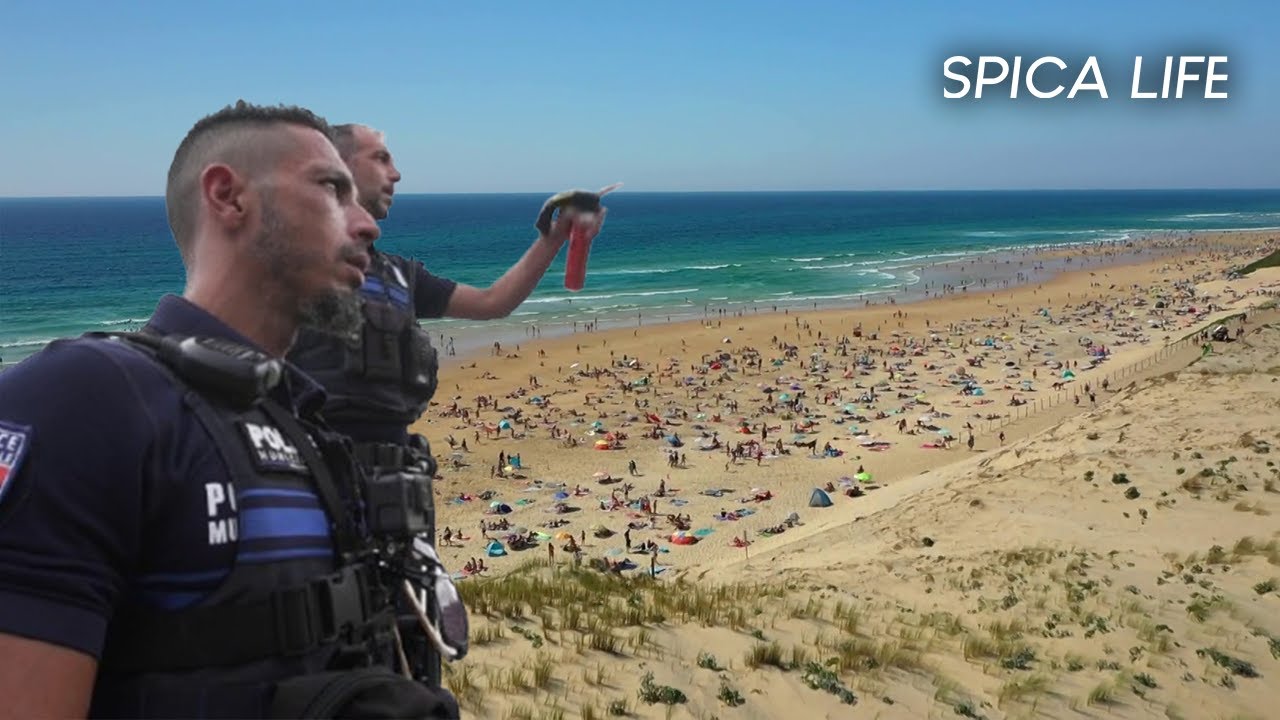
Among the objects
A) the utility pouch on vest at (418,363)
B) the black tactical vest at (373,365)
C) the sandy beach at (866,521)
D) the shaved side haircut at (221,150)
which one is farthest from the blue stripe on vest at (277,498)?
the sandy beach at (866,521)

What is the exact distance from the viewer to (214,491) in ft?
5.27

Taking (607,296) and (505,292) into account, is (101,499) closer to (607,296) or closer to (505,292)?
(505,292)

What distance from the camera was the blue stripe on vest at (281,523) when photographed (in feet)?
5.41

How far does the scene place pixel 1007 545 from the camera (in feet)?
41.8

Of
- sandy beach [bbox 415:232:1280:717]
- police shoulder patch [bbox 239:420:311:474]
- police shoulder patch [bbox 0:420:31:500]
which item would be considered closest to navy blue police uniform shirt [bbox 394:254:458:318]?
police shoulder patch [bbox 239:420:311:474]

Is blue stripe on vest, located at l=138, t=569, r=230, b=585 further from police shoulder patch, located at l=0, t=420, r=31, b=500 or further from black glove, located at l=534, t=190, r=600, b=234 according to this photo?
black glove, located at l=534, t=190, r=600, b=234

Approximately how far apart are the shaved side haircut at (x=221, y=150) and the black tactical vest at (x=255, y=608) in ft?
1.33

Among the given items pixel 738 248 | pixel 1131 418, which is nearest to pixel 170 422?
pixel 1131 418

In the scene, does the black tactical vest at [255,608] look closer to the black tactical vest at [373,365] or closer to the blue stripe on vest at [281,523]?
the blue stripe on vest at [281,523]

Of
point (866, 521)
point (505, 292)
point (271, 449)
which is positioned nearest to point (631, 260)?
point (866, 521)

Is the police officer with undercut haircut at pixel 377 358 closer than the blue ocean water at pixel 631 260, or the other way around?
the police officer with undercut haircut at pixel 377 358

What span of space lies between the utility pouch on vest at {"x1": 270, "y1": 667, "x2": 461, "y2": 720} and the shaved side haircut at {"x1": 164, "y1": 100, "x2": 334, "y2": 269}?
93 centimetres

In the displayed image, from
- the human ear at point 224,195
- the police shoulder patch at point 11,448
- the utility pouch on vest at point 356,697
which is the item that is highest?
the human ear at point 224,195

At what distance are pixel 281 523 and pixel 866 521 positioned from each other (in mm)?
15397
